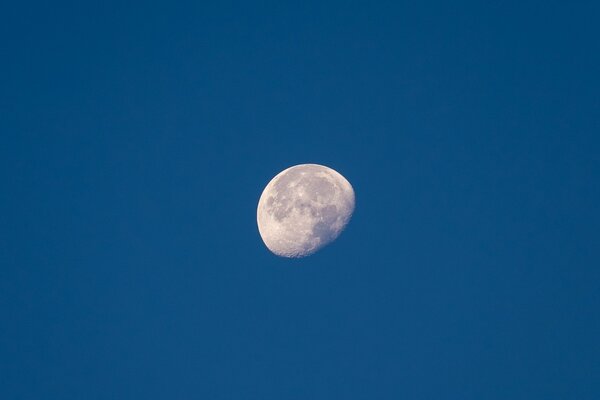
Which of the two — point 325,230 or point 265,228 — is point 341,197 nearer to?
point 325,230

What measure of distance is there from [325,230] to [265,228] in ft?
9.15

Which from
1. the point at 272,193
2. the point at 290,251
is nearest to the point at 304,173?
the point at 272,193

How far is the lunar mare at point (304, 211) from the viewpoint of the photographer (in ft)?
84.6

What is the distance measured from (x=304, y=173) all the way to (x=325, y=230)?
2758 millimetres

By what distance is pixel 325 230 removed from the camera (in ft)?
86.0

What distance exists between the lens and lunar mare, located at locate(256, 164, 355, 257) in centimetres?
2578

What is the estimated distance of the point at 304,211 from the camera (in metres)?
25.7

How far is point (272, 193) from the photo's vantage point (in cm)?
2730

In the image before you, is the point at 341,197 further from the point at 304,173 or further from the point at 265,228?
the point at 265,228

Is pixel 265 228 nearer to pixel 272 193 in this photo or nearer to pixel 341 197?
pixel 272 193

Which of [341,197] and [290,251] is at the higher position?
[341,197]

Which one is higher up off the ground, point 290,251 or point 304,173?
point 304,173

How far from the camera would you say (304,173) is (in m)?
27.2

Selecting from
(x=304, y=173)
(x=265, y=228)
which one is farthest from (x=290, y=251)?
(x=304, y=173)
